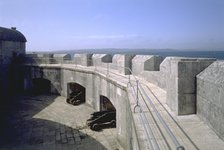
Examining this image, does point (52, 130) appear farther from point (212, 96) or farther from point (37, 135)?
point (212, 96)

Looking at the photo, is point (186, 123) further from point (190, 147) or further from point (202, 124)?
point (190, 147)

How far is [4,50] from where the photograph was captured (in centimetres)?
1931

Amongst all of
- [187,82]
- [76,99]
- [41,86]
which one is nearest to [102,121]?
[76,99]

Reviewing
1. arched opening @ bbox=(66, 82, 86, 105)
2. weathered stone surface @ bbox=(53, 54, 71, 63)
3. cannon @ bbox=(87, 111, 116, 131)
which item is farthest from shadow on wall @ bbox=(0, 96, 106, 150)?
weathered stone surface @ bbox=(53, 54, 71, 63)

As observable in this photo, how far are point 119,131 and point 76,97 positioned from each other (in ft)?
24.9

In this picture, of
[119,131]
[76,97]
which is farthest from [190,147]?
[76,97]

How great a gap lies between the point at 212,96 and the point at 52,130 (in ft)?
27.5

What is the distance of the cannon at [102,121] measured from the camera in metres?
10.3

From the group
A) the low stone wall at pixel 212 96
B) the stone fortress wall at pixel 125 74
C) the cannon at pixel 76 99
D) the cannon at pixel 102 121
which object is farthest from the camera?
the cannon at pixel 76 99

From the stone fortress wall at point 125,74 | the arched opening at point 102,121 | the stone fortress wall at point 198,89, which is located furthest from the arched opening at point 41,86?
the stone fortress wall at point 198,89

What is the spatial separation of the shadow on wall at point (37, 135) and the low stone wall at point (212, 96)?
5.48 metres

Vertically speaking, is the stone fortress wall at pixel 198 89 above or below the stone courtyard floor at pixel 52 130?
above

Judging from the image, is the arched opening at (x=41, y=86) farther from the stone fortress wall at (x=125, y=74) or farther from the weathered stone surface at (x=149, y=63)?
the weathered stone surface at (x=149, y=63)

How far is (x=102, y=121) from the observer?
10680 millimetres
